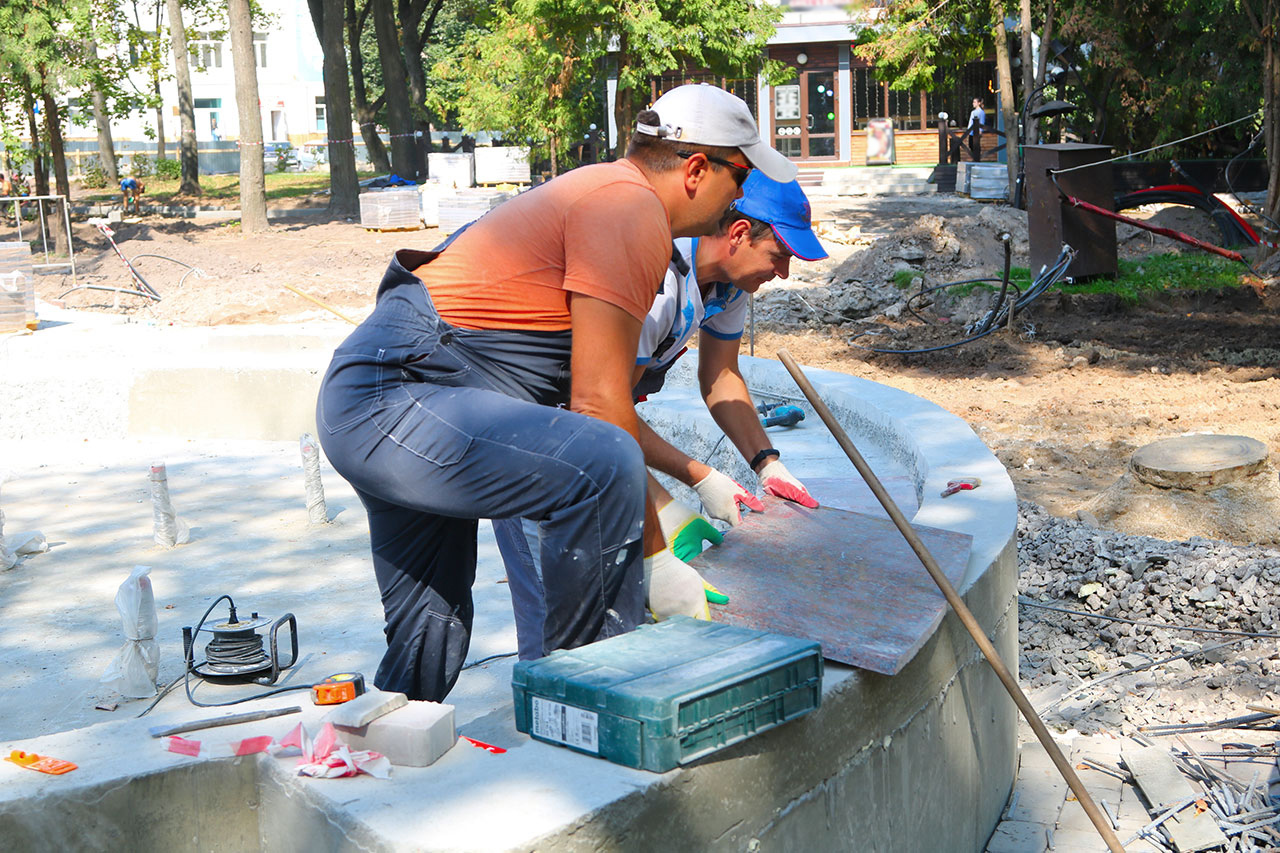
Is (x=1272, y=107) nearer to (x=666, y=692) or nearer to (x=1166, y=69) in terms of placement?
(x=1166, y=69)

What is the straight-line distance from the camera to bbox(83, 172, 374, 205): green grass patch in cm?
2992

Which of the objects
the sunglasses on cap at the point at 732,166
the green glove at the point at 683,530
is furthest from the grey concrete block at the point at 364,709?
the sunglasses on cap at the point at 732,166

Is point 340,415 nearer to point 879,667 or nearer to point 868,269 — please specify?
point 879,667

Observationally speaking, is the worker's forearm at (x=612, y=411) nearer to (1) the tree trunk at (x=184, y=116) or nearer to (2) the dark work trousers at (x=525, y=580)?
(2) the dark work trousers at (x=525, y=580)

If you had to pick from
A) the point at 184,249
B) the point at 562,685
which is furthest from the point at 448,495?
the point at 184,249

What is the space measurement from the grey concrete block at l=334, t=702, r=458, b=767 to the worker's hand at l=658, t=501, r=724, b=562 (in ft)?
3.65

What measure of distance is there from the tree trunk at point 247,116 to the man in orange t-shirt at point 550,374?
18789 millimetres

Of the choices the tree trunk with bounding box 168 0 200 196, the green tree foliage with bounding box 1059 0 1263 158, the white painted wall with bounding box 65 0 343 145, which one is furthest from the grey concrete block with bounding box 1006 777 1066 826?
the white painted wall with bounding box 65 0 343 145

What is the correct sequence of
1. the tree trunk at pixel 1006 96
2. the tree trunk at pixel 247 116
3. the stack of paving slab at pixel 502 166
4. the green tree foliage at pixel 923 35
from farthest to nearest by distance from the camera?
the stack of paving slab at pixel 502 166, the green tree foliage at pixel 923 35, the tree trunk at pixel 247 116, the tree trunk at pixel 1006 96

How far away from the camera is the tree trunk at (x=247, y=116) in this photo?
784 inches

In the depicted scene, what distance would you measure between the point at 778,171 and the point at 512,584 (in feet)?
3.92

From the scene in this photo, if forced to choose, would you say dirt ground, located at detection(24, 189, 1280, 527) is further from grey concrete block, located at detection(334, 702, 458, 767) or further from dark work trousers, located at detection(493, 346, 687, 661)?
grey concrete block, located at detection(334, 702, 458, 767)

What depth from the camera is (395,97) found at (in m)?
27.4

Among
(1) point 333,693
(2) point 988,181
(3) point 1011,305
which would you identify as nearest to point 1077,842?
(1) point 333,693
